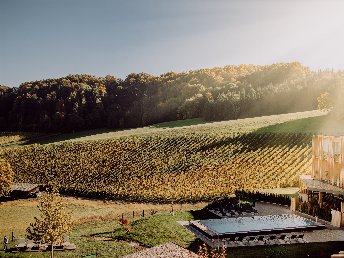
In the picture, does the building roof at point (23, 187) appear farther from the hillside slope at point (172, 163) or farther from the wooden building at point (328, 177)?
the wooden building at point (328, 177)

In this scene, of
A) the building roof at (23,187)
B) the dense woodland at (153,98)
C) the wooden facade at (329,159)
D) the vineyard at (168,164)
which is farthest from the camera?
the dense woodland at (153,98)

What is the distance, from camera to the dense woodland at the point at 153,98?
125 m

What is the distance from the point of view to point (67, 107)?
5610 inches

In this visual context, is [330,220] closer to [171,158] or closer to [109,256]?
[109,256]

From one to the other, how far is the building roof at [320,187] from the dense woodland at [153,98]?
262 ft

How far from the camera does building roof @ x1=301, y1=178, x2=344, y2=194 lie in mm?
37719

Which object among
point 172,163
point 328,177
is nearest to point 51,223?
point 328,177

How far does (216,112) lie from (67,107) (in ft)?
165

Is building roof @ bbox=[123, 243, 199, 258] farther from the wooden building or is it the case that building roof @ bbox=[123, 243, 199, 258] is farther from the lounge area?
the wooden building

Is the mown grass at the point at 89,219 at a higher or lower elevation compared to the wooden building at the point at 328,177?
lower

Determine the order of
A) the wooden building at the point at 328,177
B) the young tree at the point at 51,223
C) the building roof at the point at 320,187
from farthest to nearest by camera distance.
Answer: the wooden building at the point at 328,177 → the building roof at the point at 320,187 → the young tree at the point at 51,223

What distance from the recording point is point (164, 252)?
31.1 metres

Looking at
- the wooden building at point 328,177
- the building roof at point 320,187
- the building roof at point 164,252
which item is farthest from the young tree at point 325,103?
the building roof at point 164,252

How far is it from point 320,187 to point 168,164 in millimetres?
36933
